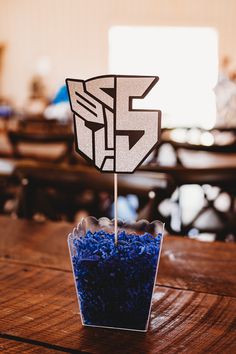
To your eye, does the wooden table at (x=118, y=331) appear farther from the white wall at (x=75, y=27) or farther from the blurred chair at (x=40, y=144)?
the white wall at (x=75, y=27)

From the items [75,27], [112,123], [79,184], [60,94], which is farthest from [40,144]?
[75,27]

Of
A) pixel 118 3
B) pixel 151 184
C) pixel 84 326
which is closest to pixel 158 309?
pixel 84 326

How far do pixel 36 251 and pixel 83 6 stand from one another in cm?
958

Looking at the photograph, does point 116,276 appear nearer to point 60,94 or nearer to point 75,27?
point 60,94

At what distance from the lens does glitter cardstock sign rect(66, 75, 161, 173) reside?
2.81ft

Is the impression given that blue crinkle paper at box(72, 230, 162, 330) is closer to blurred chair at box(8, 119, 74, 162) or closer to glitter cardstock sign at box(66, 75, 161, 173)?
glitter cardstock sign at box(66, 75, 161, 173)

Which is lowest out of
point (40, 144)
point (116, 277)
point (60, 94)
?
point (40, 144)

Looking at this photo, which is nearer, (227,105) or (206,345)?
(206,345)

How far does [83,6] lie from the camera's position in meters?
10.2

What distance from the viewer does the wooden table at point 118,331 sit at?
0.84 meters

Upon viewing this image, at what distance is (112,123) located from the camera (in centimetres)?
88

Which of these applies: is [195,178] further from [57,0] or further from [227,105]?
[57,0]

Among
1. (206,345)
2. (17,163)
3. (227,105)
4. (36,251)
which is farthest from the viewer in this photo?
(227,105)

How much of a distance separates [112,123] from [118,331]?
34 cm
